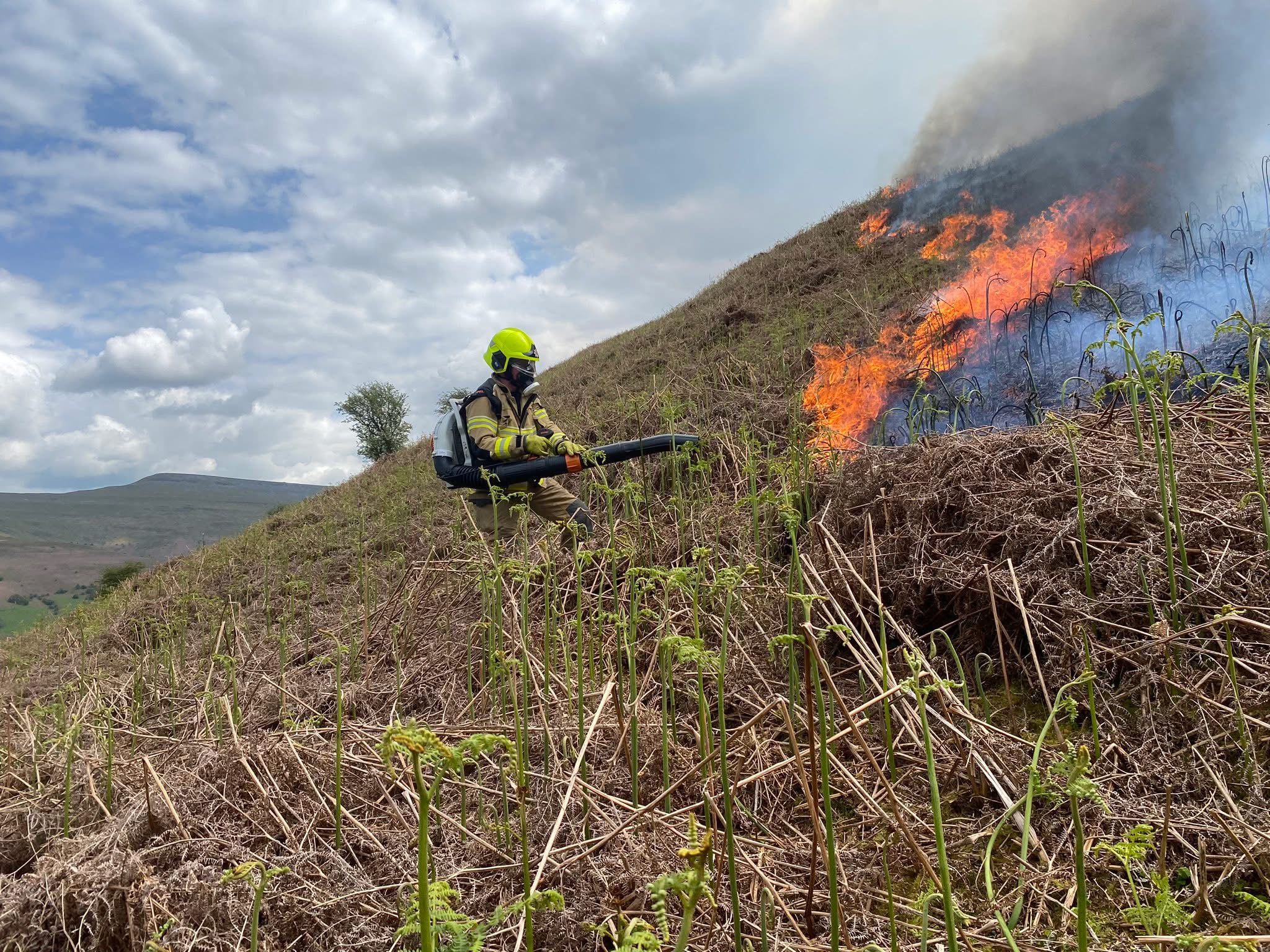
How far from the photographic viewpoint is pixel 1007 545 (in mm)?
3396

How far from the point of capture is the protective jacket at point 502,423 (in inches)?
250

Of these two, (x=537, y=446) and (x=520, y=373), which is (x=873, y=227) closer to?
(x=520, y=373)

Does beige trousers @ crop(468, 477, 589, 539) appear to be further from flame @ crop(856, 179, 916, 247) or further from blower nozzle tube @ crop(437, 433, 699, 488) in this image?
flame @ crop(856, 179, 916, 247)

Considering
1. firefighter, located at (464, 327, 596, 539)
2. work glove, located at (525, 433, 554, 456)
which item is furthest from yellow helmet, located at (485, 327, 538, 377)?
work glove, located at (525, 433, 554, 456)

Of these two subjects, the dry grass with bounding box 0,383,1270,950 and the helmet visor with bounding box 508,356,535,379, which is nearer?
the dry grass with bounding box 0,383,1270,950

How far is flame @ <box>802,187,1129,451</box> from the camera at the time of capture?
7.22 meters

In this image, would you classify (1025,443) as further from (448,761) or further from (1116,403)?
(448,761)

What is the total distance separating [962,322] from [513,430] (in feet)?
18.3

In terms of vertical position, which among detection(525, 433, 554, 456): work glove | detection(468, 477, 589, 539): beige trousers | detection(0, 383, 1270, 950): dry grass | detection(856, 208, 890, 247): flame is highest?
detection(856, 208, 890, 247): flame

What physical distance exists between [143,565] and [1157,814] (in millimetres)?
18448

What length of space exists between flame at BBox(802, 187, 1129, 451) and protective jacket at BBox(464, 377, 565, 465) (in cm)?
285

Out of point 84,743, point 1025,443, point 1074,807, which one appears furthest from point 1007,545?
point 84,743

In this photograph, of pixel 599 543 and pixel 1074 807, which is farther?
pixel 599 543

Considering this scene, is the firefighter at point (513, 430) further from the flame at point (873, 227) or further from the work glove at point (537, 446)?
the flame at point (873, 227)
